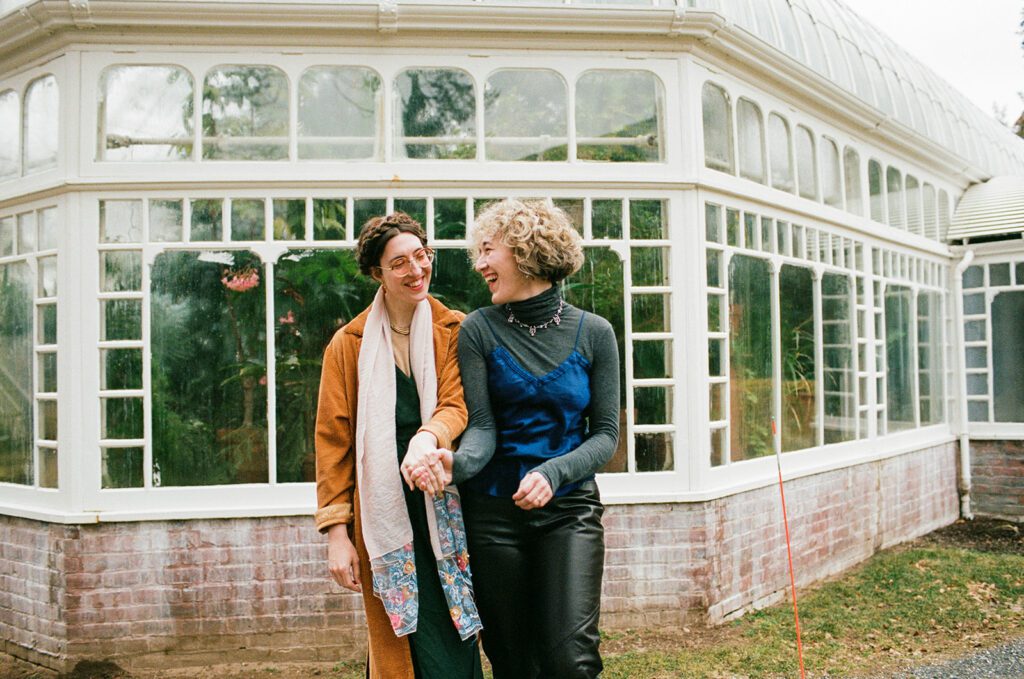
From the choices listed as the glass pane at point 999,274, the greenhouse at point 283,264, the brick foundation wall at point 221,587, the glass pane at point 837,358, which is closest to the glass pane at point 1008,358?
the glass pane at point 999,274

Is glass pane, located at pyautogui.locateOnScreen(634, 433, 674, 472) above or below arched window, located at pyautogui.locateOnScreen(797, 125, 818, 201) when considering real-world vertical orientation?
below

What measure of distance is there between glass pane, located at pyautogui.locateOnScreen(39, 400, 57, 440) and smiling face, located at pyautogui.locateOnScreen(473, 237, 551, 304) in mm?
4039

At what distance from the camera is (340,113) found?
5547 mm

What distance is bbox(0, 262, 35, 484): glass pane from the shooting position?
18.6ft

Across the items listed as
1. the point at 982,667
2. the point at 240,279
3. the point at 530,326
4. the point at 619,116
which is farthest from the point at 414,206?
the point at 982,667

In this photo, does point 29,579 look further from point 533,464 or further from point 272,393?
point 533,464

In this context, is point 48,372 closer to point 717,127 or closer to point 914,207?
point 717,127

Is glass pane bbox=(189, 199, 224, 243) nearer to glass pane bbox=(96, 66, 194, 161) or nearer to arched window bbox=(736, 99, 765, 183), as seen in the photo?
glass pane bbox=(96, 66, 194, 161)

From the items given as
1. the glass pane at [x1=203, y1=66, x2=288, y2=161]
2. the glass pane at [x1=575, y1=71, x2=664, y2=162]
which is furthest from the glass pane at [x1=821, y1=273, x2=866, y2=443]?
the glass pane at [x1=203, y1=66, x2=288, y2=161]

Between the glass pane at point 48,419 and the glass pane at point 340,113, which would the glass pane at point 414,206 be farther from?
the glass pane at point 48,419

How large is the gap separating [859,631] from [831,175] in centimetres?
399

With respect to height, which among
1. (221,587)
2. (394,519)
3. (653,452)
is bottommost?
(221,587)

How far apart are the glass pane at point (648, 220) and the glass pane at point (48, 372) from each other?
392 centimetres

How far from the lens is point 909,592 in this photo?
682 cm
